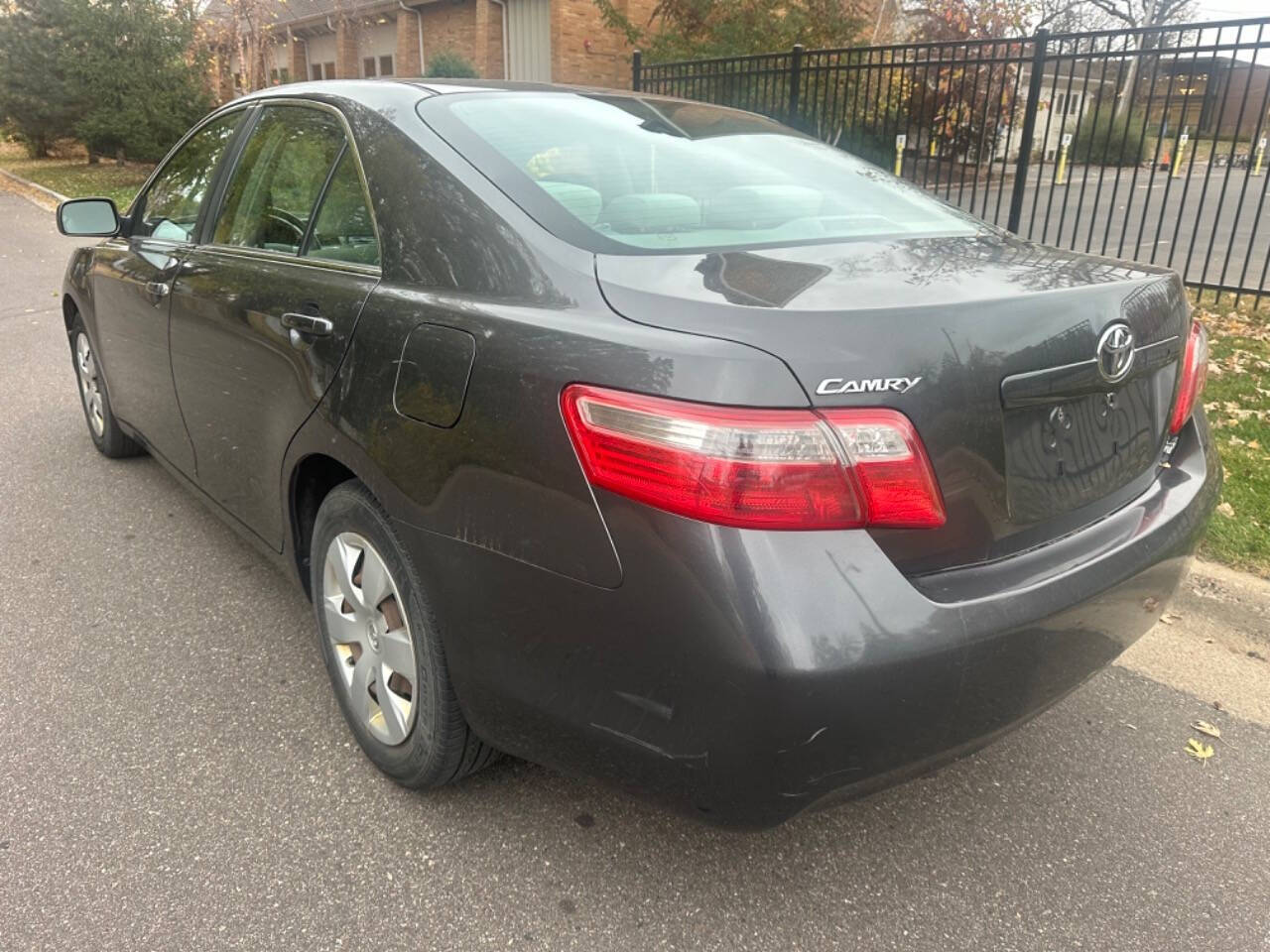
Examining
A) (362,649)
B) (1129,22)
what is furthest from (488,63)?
(1129,22)

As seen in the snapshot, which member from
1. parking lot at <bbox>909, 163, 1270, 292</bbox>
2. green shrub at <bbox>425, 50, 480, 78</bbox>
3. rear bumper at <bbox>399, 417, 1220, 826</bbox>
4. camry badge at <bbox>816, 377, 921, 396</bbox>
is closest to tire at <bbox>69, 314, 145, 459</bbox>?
rear bumper at <bbox>399, 417, 1220, 826</bbox>

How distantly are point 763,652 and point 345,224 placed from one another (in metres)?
1.59

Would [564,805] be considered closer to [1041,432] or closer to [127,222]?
[1041,432]

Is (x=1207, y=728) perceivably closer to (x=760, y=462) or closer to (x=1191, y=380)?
(x=1191, y=380)

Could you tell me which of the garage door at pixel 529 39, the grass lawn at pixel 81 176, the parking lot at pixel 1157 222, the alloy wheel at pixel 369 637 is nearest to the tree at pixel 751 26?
the parking lot at pixel 1157 222

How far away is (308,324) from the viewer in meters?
2.31

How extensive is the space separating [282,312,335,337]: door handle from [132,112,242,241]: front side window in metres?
1.12

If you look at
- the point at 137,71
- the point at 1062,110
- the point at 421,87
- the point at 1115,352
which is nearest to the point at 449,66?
the point at 137,71

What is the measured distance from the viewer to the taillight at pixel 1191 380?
7.34ft

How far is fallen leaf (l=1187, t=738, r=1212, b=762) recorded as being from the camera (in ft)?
8.52

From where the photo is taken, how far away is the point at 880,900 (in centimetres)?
206

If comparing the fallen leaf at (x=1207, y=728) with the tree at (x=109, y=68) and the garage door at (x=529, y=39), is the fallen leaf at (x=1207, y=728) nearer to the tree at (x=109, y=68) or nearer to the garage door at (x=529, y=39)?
the garage door at (x=529, y=39)

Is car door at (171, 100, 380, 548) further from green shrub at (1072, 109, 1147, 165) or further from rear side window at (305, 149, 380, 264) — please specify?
green shrub at (1072, 109, 1147, 165)

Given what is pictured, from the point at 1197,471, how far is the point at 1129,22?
45.3 m
